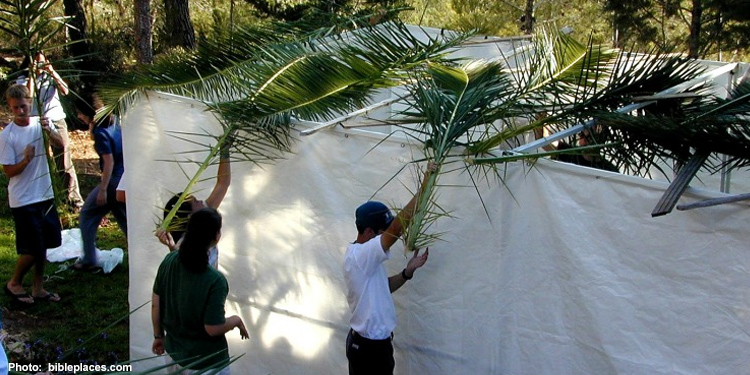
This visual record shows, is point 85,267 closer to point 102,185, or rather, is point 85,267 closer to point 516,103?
point 102,185

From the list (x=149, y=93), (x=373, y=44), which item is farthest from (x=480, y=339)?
(x=149, y=93)

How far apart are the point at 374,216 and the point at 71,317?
335 cm

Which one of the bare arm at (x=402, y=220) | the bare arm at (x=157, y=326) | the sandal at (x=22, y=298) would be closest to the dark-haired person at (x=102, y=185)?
the sandal at (x=22, y=298)

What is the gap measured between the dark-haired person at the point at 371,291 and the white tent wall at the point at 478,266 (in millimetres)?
286

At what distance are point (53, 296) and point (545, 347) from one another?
4.31 metres

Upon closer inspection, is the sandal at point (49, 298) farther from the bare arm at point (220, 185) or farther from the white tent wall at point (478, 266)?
the bare arm at point (220, 185)

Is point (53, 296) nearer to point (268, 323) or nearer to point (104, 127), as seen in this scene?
point (104, 127)

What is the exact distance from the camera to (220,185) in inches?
190

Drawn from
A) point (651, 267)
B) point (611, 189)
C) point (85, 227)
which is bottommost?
point (85, 227)

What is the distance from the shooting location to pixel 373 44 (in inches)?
187

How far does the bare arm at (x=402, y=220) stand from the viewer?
3781 mm

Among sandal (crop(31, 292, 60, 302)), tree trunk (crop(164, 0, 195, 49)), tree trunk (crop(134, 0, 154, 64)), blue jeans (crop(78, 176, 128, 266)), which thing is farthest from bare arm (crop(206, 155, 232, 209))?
tree trunk (crop(164, 0, 195, 49))

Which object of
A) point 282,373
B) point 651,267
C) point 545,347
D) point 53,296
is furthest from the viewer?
point 53,296

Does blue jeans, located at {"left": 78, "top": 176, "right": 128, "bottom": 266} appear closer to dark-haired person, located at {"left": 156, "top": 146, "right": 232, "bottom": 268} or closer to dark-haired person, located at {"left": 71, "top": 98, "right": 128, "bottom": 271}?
dark-haired person, located at {"left": 71, "top": 98, "right": 128, "bottom": 271}
